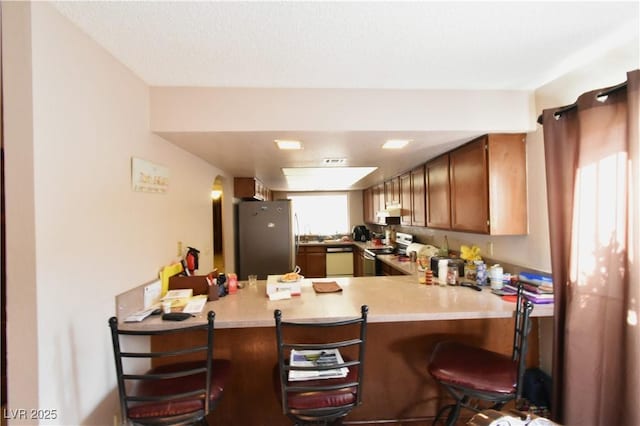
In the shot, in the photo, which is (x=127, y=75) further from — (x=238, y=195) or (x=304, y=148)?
(x=238, y=195)

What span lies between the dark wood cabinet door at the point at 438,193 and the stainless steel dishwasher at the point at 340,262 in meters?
2.81

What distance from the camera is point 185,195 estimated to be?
7.23ft

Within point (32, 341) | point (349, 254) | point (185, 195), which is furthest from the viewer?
point (349, 254)

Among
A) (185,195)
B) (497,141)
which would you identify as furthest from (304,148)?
(497,141)

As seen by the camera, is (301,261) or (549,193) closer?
(549,193)

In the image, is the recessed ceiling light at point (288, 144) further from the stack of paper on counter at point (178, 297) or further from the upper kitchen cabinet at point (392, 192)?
the upper kitchen cabinet at point (392, 192)

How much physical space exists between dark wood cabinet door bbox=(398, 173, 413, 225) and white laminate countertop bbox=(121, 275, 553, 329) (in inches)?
58.0

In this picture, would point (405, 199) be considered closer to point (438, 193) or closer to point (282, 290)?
point (438, 193)

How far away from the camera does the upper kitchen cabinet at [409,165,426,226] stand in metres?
2.97

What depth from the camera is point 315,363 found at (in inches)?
54.6

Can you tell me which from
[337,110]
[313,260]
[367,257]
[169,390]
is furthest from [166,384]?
[313,260]

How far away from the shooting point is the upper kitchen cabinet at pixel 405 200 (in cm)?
335

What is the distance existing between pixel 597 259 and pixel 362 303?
1.22 metres

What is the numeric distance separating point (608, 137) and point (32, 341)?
2594 millimetres
